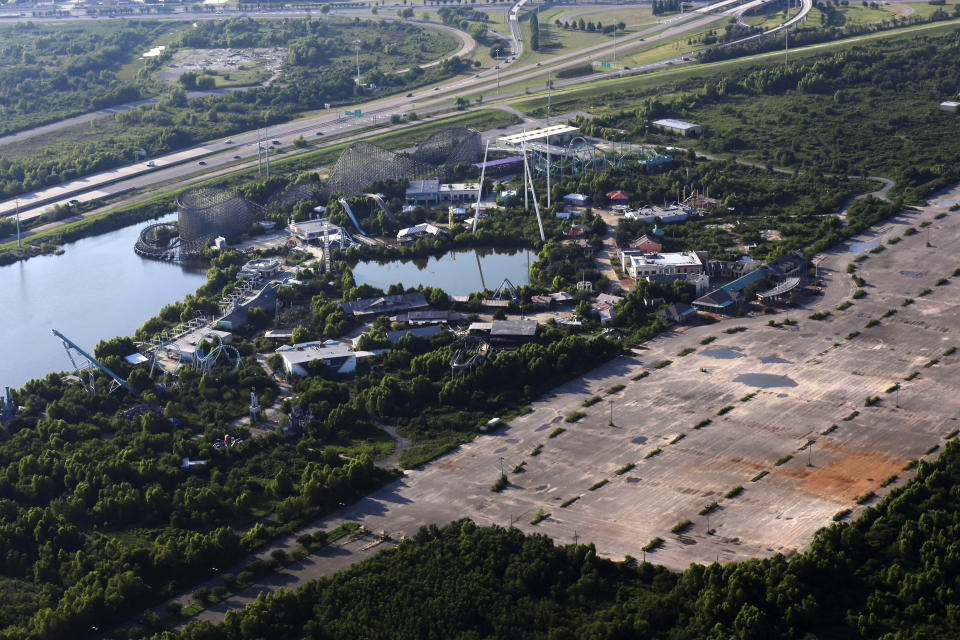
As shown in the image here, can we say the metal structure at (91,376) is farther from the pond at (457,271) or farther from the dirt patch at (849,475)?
the dirt patch at (849,475)

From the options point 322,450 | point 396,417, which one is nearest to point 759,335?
point 396,417

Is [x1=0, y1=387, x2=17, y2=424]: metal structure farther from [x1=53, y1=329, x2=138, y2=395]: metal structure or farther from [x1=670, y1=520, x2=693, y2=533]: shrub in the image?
[x1=670, y1=520, x2=693, y2=533]: shrub

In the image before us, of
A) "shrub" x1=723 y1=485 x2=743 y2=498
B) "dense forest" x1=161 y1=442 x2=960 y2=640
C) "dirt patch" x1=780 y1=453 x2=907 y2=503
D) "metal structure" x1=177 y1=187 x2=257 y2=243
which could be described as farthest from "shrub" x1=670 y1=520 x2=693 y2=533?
"metal structure" x1=177 y1=187 x2=257 y2=243

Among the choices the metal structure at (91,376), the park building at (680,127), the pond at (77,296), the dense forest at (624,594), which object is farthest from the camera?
the park building at (680,127)

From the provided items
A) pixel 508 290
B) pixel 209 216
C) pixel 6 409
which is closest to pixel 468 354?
pixel 508 290

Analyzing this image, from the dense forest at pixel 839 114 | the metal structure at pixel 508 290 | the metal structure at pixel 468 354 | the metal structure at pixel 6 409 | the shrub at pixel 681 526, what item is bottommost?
the shrub at pixel 681 526

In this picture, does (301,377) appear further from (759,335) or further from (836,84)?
(836,84)

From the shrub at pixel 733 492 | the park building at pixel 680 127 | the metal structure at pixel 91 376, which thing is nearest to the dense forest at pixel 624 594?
the shrub at pixel 733 492
